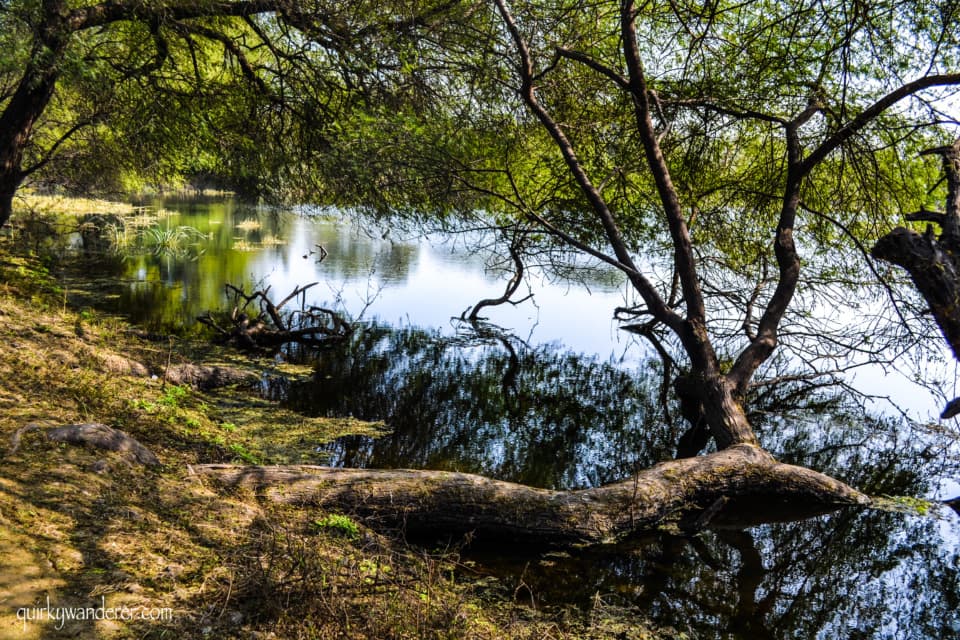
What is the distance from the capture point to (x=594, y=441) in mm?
8367

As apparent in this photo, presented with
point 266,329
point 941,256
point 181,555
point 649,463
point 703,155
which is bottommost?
point 649,463

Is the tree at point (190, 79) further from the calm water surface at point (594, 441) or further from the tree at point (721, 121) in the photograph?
the tree at point (721, 121)

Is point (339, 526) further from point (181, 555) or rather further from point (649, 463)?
point (649, 463)

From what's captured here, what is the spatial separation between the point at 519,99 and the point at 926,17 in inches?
191

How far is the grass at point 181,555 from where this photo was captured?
9.64 feet

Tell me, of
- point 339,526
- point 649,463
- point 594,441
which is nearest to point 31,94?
point 339,526

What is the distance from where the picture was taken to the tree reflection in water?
15.4 ft

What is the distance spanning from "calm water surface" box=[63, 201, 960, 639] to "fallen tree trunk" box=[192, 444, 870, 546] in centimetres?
19

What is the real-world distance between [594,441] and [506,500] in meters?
3.31

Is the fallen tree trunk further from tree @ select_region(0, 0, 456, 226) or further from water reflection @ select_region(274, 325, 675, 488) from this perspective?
tree @ select_region(0, 0, 456, 226)

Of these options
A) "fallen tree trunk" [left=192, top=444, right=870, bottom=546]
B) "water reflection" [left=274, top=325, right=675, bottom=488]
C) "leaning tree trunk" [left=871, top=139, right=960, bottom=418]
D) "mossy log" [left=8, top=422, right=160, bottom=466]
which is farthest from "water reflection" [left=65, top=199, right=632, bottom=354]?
"leaning tree trunk" [left=871, top=139, right=960, bottom=418]

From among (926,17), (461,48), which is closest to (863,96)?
(926,17)

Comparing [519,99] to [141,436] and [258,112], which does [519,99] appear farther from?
[141,436]

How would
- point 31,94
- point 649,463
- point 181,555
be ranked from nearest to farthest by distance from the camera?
point 181,555, point 649,463, point 31,94
